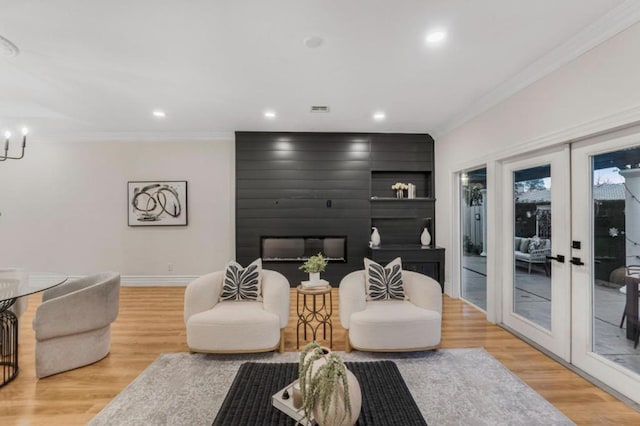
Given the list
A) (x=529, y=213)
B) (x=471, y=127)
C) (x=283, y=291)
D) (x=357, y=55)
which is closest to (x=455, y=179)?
(x=471, y=127)

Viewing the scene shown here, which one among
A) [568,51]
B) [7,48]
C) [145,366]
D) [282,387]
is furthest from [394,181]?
[7,48]

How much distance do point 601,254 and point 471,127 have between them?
227cm

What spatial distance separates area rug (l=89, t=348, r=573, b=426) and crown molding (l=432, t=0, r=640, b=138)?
8.62 ft

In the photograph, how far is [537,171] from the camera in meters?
3.10

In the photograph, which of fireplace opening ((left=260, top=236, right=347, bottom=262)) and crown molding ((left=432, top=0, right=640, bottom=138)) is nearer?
crown molding ((left=432, top=0, right=640, bottom=138))

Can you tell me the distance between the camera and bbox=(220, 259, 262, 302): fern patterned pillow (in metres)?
3.10

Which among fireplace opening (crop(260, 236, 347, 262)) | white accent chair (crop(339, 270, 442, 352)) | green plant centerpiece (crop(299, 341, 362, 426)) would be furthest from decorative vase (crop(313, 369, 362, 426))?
fireplace opening (crop(260, 236, 347, 262))

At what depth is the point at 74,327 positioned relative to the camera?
2.57m

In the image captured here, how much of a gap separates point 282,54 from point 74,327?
2899mm

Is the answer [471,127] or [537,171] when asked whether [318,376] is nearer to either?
[537,171]

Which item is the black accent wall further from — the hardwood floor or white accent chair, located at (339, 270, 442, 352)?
white accent chair, located at (339, 270, 442, 352)

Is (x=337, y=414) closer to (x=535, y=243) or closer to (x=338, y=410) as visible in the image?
(x=338, y=410)

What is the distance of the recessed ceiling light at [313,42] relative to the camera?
245cm

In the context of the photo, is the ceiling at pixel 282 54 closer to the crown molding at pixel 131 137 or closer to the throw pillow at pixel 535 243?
the crown molding at pixel 131 137
